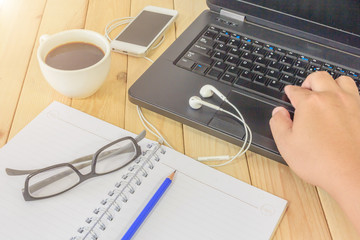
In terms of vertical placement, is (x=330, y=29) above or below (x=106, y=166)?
above

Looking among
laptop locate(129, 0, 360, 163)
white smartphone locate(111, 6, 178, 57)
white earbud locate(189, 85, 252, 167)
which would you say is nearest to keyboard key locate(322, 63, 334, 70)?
laptop locate(129, 0, 360, 163)

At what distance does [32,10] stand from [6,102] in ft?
1.02

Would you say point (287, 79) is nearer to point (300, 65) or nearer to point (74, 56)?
point (300, 65)

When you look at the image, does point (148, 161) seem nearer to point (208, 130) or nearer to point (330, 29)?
point (208, 130)

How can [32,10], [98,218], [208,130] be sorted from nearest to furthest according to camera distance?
[98,218]
[208,130]
[32,10]

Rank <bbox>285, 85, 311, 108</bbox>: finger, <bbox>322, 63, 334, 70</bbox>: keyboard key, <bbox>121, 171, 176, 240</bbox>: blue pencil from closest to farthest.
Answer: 1. <bbox>121, 171, 176, 240</bbox>: blue pencil
2. <bbox>285, 85, 311, 108</bbox>: finger
3. <bbox>322, 63, 334, 70</bbox>: keyboard key

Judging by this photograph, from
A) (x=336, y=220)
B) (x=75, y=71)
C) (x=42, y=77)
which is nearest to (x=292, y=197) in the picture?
(x=336, y=220)

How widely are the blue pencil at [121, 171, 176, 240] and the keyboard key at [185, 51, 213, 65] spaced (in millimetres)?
240

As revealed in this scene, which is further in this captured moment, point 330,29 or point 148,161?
point 330,29

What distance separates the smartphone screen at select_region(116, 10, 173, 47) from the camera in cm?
80

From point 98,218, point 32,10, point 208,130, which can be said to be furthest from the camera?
point 32,10

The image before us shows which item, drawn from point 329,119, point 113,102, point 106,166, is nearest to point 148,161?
point 106,166

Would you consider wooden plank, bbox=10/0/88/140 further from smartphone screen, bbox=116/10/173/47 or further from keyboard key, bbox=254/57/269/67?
keyboard key, bbox=254/57/269/67

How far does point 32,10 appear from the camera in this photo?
0.90 metres
